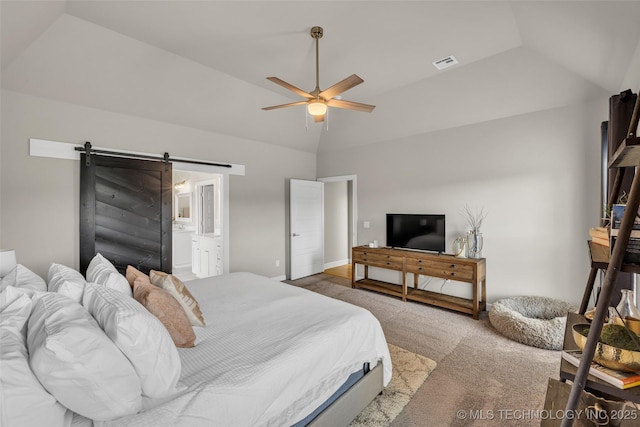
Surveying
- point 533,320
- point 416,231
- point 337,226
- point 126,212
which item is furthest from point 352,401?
point 337,226

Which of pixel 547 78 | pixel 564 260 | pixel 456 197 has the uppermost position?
pixel 547 78

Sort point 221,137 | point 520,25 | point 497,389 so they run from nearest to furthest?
point 497,389
point 520,25
point 221,137

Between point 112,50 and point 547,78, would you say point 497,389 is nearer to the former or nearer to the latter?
point 547,78

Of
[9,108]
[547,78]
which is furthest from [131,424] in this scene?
[547,78]

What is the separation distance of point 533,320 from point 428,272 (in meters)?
1.27

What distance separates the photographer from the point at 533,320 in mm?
2859

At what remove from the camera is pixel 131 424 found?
1.02 meters

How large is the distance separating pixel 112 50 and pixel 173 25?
77 centimetres

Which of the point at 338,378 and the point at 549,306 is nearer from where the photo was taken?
the point at 338,378

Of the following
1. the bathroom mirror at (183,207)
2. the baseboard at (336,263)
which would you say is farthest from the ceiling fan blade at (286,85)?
the bathroom mirror at (183,207)

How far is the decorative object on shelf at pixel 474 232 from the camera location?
371 cm

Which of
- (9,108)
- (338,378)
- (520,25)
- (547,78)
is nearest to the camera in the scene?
(338,378)

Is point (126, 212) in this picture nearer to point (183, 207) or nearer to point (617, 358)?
point (183, 207)

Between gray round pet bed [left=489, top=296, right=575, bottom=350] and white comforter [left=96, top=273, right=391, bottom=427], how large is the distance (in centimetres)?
171
